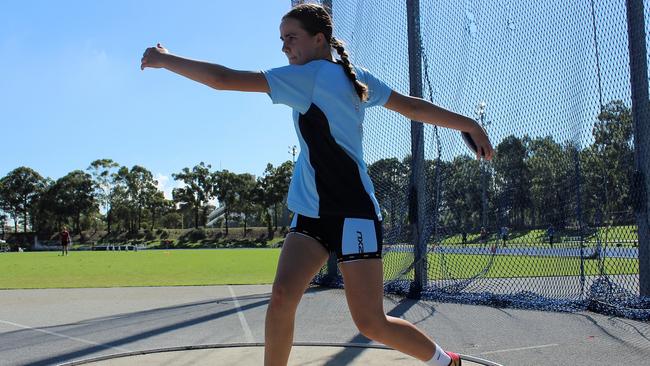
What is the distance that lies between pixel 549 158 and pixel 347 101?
509 centimetres

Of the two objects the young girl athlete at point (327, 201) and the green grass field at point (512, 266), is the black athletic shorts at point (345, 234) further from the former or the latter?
the green grass field at point (512, 266)

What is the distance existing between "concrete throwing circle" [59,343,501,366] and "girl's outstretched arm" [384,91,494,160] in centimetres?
181

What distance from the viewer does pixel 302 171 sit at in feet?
9.22

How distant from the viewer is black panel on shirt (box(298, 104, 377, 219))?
2668mm

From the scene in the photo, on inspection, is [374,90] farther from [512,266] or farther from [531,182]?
[512,266]

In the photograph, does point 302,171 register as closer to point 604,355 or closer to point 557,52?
point 604,355

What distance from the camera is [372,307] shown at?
2611 millimetres

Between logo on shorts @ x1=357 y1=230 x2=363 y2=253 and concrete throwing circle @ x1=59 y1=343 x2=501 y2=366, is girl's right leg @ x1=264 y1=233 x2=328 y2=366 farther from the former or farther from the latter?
concrete throwing circle @ x1=59 y1=343 x2=501 y2=366

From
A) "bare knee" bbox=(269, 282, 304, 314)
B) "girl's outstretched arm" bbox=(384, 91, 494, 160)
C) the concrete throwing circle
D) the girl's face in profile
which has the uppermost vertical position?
the girl's face in profile

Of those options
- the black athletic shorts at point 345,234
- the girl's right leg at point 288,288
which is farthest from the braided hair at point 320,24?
the girl's right leg at point 288,288

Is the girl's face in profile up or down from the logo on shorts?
up

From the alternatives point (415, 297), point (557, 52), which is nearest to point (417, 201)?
point (415, 297)

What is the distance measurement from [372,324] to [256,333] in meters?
3.06

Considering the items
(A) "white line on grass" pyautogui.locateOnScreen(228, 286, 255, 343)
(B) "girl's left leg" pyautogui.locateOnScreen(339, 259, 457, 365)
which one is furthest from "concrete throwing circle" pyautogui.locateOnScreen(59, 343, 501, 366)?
(B) "girl's left leg" pyautogui.locateOnScreen(339, 259, 457, 365)
